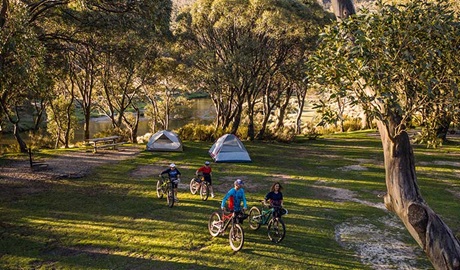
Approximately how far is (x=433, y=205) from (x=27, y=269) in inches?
598

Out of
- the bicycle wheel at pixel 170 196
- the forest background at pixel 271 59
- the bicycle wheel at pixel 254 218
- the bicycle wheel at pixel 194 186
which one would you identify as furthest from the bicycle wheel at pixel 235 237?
the bicycle wheel at pixel 194 186

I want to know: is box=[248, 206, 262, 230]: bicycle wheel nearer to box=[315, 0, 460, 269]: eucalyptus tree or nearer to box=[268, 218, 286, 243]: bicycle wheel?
box=[268, 218, 286, 243]: bicycle wheel

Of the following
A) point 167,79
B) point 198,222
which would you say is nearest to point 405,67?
point 198,222

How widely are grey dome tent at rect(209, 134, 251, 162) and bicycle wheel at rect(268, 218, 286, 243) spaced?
11.1m

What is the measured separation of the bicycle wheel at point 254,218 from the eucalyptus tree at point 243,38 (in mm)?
15366

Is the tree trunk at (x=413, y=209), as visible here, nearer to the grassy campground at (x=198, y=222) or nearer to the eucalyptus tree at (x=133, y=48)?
the grassy campground at (x=198, y=222)

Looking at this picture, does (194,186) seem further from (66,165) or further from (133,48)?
(133,48)

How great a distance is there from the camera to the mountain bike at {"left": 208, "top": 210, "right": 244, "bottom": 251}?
10.5m

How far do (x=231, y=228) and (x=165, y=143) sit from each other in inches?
611

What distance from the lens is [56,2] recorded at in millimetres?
16641

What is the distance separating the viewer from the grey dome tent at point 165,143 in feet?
82.4

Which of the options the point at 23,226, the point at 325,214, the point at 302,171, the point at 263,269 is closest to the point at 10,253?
the point at 23,226

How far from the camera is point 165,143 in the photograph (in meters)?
25.3

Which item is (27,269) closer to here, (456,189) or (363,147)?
(456,189)
